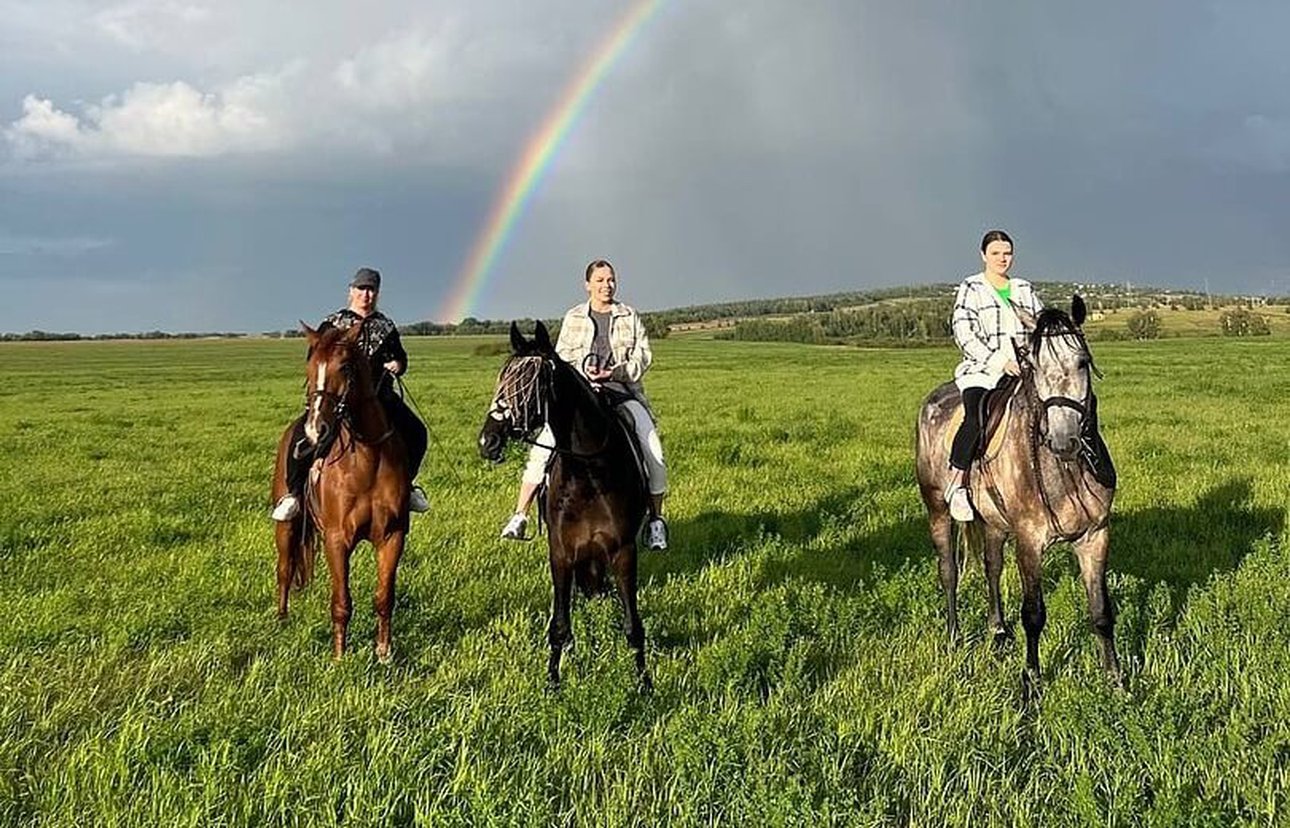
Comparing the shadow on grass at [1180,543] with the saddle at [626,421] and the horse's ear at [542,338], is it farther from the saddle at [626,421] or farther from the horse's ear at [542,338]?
the horse's ear at [542,338]

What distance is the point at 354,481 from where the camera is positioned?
656 cm

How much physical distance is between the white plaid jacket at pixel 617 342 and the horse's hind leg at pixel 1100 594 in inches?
134

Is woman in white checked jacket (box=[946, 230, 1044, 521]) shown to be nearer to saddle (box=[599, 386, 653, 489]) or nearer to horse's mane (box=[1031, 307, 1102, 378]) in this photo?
horse's mane (box=[1031, 307, 1102, 378])

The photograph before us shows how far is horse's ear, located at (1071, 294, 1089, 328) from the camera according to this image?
17.5 ft

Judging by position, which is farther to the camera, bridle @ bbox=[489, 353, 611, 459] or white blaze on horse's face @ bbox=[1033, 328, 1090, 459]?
white blaze on horse's face @ bbox=[1033, 328, 1090, 459]

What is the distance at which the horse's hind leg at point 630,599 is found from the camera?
6.05 metres

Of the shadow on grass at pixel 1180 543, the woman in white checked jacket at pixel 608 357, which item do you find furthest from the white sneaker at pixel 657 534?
the shadow on grass at pixel 1180 543

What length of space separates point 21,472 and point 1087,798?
58.3 ft

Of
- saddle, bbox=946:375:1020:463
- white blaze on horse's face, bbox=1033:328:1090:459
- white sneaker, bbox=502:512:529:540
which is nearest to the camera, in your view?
white blaze on horse's face, bbox=1033:328:1090:459

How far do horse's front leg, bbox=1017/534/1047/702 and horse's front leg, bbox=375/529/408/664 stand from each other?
4313mm

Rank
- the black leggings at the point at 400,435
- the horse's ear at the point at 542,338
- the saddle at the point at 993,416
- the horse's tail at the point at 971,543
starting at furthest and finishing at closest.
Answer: the horse's tail at the point at 971,543, the black leggings at the point at 400,435, the saddle at the point at 993,416, the horse's ear at the point at 542,338

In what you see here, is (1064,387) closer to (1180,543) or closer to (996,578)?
(996,578)

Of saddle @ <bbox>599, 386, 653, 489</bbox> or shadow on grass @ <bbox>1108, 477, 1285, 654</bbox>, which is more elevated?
saddle @ <bbox>599, 386, 653, 489</bbox>

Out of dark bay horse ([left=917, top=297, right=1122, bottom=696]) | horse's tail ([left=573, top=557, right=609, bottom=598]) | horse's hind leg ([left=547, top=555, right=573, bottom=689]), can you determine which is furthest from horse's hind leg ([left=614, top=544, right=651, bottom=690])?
dark bay horse ([left=917, top=297, right=1122, bottom=696])
